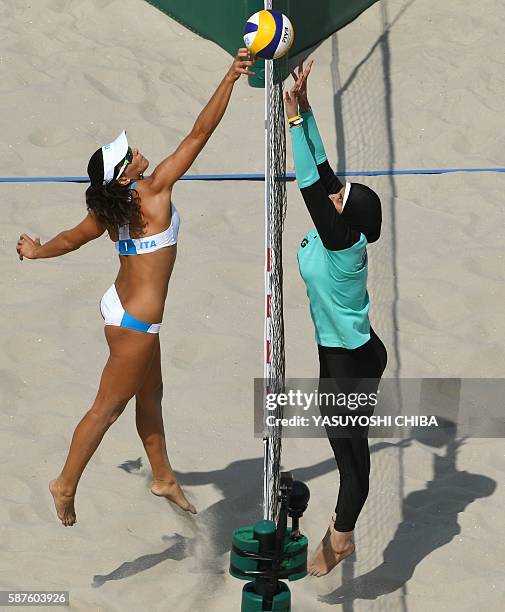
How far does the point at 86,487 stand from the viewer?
5.46 meters

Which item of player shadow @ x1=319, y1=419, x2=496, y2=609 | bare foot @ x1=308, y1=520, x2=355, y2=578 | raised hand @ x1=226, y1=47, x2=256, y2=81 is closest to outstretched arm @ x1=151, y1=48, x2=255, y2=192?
raised hand @ x1=226, y1=47, x2=256, y2=81

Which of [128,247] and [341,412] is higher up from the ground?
[128,247]

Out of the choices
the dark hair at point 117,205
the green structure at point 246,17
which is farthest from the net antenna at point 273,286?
the green structure at point 246,17

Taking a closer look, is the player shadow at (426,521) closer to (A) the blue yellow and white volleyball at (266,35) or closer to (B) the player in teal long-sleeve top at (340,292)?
(B) the player in teal long-sleeve top at (340,292)

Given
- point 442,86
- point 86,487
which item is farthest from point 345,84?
point 86,487

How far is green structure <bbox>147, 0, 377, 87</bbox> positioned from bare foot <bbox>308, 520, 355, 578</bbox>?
4.55 metres

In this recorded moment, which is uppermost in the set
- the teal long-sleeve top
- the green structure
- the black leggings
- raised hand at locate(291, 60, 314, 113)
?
the green structure

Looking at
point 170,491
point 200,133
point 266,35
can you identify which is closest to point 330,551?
point 170,491

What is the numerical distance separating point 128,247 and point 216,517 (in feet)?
4.50

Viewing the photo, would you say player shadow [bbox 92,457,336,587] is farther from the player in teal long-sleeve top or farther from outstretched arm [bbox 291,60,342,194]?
outstretched arm [bbox 291,60,342,194]

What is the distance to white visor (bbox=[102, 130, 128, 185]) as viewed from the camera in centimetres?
464

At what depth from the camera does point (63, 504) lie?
16.0 ft

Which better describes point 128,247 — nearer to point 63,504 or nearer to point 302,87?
point 302,87

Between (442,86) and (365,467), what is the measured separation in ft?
15.7
